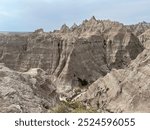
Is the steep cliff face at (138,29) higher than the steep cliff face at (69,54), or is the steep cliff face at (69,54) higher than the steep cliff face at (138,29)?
the steep cliff face at (138,29)

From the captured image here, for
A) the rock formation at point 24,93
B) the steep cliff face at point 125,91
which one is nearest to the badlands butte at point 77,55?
the steep cliff face at point 125,91

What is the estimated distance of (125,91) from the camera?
108ft

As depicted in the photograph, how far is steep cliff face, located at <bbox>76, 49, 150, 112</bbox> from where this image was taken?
30.5 metres

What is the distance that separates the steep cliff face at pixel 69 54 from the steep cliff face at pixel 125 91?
26101 millimetres

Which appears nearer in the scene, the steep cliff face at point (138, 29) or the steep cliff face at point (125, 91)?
the steep cliff face at point (125, 91)

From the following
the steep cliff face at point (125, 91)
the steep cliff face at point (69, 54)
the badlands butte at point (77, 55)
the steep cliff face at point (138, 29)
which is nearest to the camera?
the steep cliff face at point (125, 91)

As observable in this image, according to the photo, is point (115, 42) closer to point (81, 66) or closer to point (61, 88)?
point (81, 66)

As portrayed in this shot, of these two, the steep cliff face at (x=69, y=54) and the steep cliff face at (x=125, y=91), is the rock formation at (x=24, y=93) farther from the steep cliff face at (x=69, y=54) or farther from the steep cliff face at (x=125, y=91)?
the steep cliff face at (x=69, y=54)

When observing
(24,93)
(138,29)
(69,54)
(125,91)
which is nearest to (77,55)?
(69,54)

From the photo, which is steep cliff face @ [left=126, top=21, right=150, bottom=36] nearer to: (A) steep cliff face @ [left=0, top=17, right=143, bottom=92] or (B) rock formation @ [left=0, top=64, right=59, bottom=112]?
(A) steep cliff face @ [left=0, top=17, right=143, bottom=92]

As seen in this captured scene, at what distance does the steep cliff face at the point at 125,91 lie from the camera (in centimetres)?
3053

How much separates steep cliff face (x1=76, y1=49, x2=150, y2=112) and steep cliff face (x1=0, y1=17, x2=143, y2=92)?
2610cm

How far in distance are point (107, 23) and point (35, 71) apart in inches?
2761

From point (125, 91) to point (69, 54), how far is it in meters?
35.4
